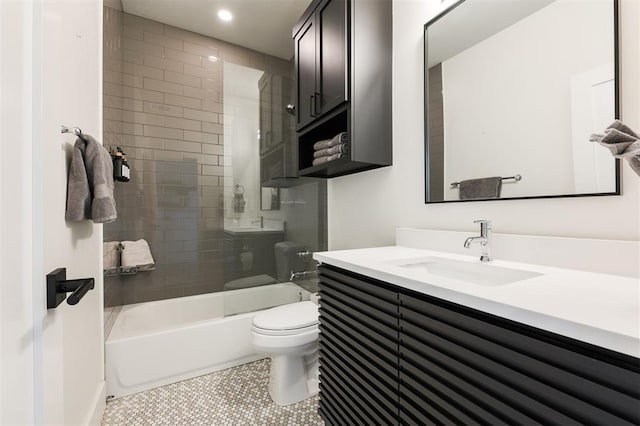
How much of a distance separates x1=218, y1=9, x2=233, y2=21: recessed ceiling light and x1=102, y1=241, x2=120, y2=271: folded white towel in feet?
7.01

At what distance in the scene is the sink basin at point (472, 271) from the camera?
3.05ft

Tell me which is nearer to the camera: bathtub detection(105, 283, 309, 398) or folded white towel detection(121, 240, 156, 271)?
bathtub detection(105, 283, 309, 398)

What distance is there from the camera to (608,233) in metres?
0.85

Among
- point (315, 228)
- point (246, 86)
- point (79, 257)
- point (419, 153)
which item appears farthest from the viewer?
point (246, 86)

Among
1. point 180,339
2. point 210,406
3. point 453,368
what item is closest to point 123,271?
point 180,339

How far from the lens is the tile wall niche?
2361 mm

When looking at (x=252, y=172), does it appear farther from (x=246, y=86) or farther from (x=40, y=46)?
(x=40, y=46)

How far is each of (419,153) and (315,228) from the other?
4.24 feet

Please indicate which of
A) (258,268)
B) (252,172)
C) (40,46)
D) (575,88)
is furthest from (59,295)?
(252,172)

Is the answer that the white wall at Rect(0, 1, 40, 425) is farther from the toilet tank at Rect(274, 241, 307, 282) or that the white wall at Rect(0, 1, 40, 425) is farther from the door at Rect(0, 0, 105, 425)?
the toilet tank at Rect(274, 241, 307, 282)

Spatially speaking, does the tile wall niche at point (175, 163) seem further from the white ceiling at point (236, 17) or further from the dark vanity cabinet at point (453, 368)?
the dark vanity cabinet at point (453, 368)

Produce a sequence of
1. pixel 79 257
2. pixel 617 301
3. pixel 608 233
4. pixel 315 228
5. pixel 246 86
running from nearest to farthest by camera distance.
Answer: pixel 617 301 → pixel 608 233 → pixel 79 257 → pixel 315 228 → pixel 246 86

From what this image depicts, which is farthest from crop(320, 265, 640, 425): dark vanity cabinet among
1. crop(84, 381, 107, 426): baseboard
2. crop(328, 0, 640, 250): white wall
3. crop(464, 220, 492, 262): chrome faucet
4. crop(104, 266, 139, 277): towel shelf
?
crop(104, 266, 139, 277): towel shelf

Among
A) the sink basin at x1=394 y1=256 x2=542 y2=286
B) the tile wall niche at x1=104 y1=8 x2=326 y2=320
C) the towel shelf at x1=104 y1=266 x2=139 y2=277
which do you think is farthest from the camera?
the tile wall niche at x1=104 y1=8 x2=326 y2=320
